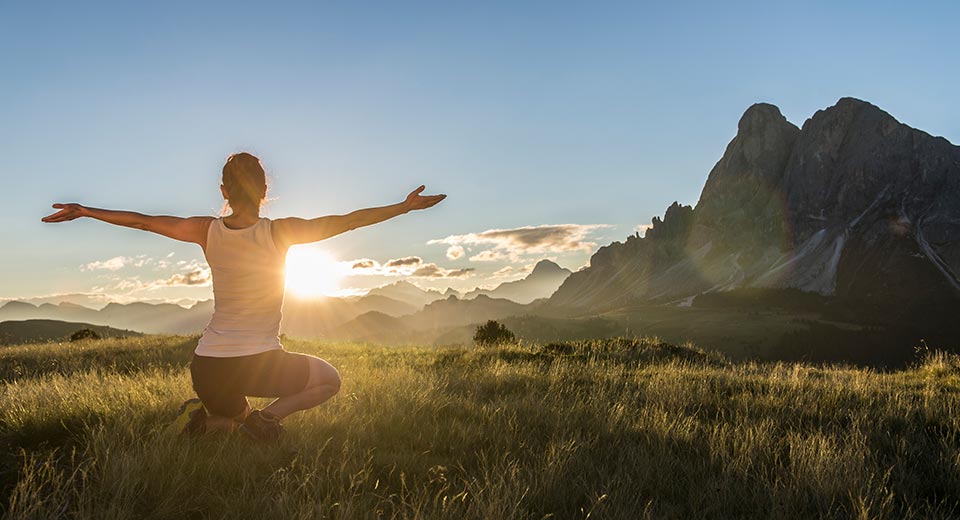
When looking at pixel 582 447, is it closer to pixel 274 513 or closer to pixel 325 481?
pixel 325 481

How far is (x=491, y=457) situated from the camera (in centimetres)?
493

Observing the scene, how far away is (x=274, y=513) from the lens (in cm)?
351

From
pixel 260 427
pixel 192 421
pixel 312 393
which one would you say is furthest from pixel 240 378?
pixel 312 393

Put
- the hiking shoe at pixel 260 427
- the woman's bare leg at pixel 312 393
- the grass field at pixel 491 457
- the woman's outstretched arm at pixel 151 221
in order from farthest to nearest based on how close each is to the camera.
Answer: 1. the woman's bare leg at pixel 312 393
2. the woman's outstretched arm at pixel 151 221
3. the hiking shoe at pixel 260 427
4. the grass field at pixel 491 457

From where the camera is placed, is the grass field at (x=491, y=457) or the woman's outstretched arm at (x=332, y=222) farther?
the woman's outstretched arm at (x=332, y=222)

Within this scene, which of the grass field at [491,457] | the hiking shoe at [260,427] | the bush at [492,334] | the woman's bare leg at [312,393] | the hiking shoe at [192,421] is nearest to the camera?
the grass field at [491,457]

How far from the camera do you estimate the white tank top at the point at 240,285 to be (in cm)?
500

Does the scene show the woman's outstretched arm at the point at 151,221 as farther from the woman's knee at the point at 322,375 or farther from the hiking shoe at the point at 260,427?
the hiking shoe at the point at 260,427

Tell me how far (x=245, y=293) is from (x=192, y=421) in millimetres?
1337

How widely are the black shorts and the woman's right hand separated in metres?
1.95

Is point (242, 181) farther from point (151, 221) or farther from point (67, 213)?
point (67, 213)

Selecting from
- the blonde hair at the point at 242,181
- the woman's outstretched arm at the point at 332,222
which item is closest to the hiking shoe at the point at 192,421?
the woman's outstretched arm at the point at 332,222

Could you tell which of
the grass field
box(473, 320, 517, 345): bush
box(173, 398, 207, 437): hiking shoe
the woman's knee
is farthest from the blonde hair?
box(473, 320, 517, 345): bush

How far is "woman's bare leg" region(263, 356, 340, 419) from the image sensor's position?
17.6ft
